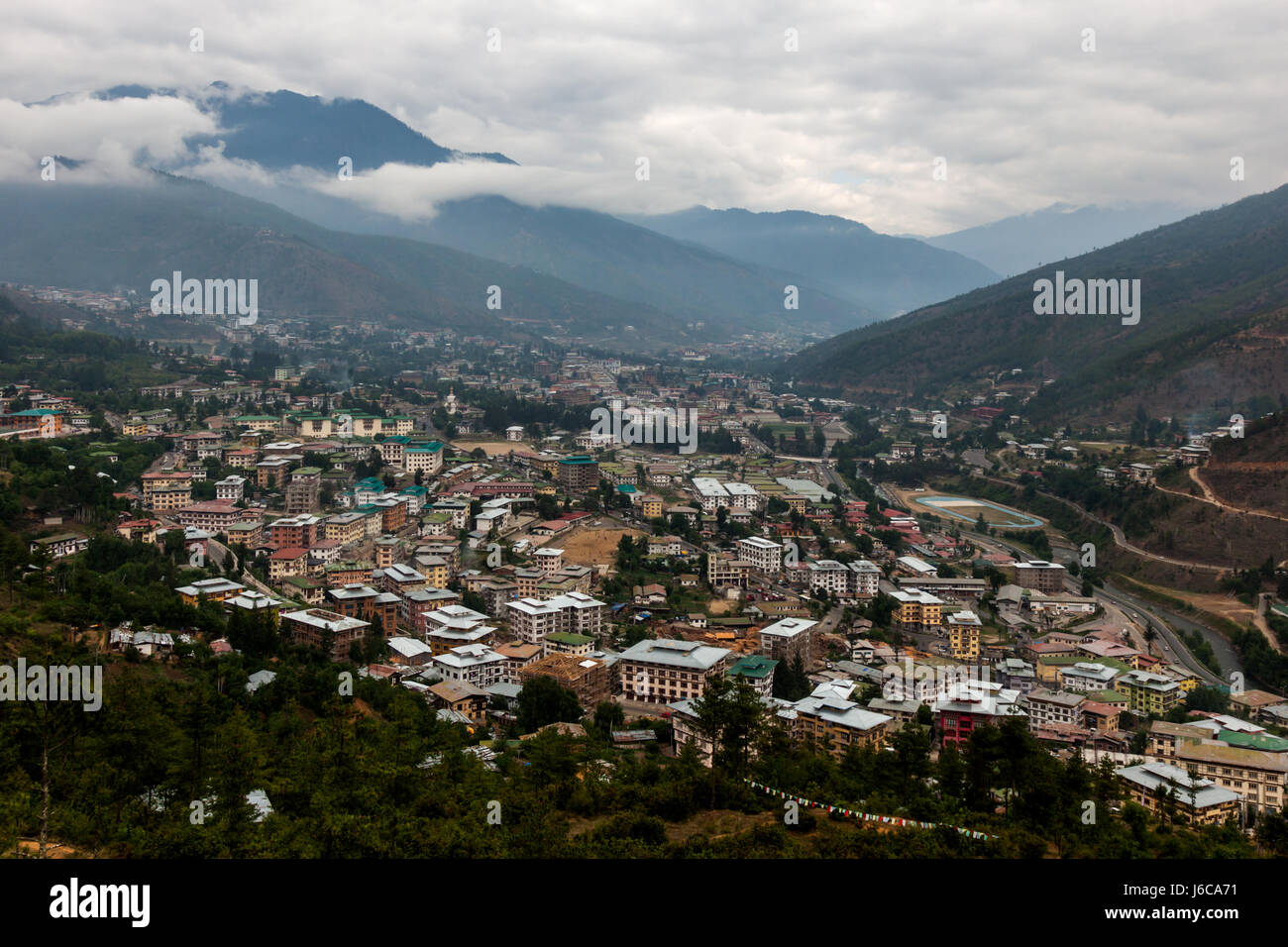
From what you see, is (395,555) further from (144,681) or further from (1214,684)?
(1214,684)

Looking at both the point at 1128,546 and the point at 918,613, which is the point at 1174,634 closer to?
the point at 918,613

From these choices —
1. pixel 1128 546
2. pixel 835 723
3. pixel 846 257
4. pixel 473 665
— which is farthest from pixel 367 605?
pixel 846 257

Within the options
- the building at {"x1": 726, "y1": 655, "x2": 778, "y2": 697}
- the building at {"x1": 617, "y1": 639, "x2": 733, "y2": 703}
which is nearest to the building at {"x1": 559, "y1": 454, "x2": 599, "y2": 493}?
the building at {"x1": 617, "y1": 639, "x2": 733, "y2": 703}

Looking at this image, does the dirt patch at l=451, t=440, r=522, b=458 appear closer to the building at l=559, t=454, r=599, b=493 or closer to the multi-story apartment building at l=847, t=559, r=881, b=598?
the building at l=559, t=454, r=599, b=493

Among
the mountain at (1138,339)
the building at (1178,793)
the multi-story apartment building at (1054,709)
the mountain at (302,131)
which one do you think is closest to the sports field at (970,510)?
the mountain at (1138,339)

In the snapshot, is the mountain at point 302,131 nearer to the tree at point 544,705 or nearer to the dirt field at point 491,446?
the dirt field at point 491,446
